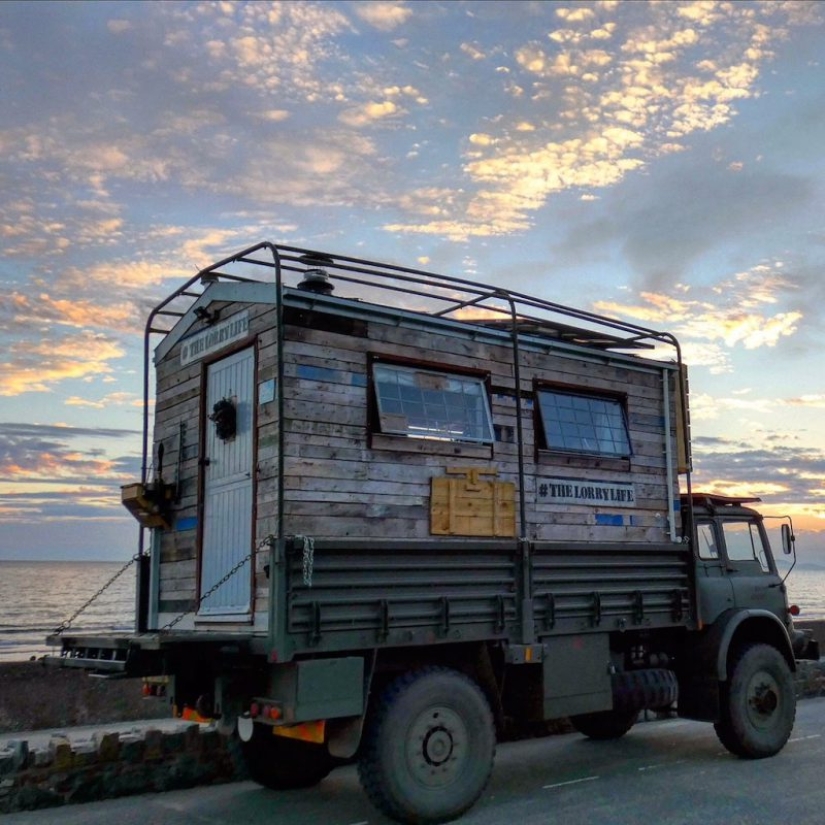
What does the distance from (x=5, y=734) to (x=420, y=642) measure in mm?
7423

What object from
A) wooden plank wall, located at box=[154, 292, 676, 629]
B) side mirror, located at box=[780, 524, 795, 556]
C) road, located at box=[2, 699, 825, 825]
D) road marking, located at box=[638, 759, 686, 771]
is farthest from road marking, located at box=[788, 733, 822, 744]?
wooden plank wall, located at box=[154, 292, 676, 629]

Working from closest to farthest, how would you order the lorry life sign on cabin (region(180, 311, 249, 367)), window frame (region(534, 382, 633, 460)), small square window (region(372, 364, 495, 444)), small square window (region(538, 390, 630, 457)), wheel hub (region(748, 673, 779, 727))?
small square window (region(372, 364, 495, 444)) < the lorry life sign on cabin (region(180, 311, 249, 367)) < window frame (region(534, 382, 633, 460)) < small square window (region(538, 390, 630, 457)) < wheel hub (region(748, 673, 779, 727))

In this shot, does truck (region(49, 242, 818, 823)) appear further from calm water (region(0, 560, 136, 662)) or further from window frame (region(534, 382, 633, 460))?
calm water (region(0, 560, 136, 662))

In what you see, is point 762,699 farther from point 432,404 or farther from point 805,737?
point 432,404

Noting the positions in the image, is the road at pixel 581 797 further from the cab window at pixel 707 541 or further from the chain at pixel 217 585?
the cab window at pixel 707 541

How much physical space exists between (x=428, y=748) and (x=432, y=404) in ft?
10.6

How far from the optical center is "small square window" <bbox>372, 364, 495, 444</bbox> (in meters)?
9.26

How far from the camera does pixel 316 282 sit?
30.7 feet

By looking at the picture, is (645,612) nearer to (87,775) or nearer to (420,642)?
(420,642)

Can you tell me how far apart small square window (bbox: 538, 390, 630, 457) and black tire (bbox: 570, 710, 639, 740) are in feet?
11.1

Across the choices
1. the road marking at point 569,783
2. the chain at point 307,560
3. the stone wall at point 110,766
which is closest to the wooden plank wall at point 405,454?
the chain at point 307,560

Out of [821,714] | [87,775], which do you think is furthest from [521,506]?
[821,714]

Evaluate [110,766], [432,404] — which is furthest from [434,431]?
[110,766]

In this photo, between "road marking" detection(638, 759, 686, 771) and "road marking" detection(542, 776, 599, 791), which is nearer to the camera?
"road marking" detection(542, 776, 599, 791)
